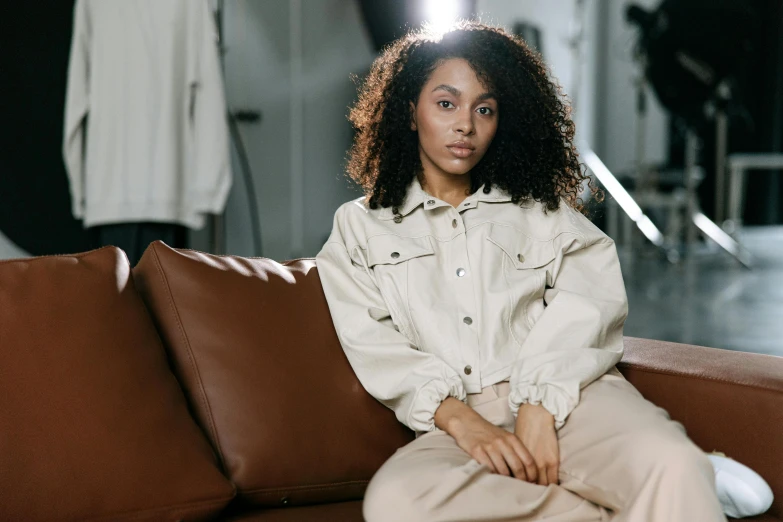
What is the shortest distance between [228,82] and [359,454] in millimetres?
2782

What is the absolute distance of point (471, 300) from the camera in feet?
5.03

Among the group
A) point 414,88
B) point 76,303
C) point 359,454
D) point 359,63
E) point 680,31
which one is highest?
point 680,31

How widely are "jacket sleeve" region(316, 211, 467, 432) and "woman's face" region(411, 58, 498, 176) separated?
273 mm

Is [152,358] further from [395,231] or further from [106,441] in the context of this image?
[395,231]

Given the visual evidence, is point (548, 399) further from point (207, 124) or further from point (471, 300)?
point (207, 124)

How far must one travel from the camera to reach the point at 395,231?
5.29 feet

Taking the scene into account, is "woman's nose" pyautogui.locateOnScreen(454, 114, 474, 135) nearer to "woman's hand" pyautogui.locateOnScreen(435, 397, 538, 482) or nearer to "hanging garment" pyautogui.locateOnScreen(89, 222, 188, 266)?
"woman's hand" pyautogui.locateOnScreen(435, 397, 538, 482)

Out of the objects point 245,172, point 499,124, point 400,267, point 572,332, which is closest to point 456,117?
point 499,124

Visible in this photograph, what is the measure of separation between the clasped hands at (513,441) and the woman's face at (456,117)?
515 mm

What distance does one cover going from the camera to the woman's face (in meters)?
1.65

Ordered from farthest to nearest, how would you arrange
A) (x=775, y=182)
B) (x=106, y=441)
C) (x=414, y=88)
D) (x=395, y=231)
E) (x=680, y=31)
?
(x=775, y=182)
(x=680, y=31)
(x=414, y=88)
(x=395, y=231)
(x=106, y=441)

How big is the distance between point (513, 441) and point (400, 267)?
0.40 m

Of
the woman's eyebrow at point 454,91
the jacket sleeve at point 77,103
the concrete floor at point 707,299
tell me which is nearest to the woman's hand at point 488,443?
the woman's eyebrow at point 454,91

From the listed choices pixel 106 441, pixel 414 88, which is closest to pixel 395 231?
pixel 414 88
